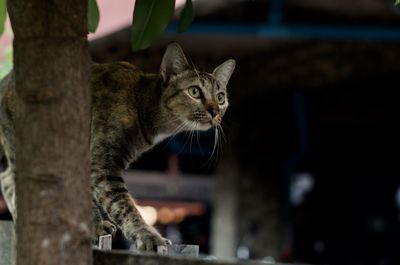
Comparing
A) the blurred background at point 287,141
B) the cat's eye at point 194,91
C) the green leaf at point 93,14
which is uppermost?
the blurred background at point 287,141

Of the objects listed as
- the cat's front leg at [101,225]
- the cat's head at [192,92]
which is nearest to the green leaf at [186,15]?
the cat's front leg at [101,225]

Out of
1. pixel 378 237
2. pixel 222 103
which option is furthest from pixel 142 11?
pixel 378 237

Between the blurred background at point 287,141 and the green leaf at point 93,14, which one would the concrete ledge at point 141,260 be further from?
the blurred background at point 287,141

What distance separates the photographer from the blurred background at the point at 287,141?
27.7 ft

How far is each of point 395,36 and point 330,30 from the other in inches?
23.6

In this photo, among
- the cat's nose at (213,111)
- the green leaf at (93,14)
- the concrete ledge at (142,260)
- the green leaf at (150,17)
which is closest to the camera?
the concrete ledge at (142,260)

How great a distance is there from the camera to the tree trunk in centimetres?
195

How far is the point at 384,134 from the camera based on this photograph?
40.5ft

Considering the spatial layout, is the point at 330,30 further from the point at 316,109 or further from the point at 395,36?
the point at 316,109

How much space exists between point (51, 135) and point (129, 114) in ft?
5.78

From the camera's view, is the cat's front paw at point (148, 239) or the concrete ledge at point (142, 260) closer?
the concrete ledge at point (142, 260)

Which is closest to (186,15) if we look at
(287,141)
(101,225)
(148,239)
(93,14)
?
(93,14)

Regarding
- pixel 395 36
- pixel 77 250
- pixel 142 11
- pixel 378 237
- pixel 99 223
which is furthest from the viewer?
pixel 378 237

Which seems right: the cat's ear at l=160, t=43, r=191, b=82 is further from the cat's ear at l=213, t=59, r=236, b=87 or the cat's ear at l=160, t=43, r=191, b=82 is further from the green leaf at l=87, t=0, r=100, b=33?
the green leaf at l=87, t=0, r=100, b=33
